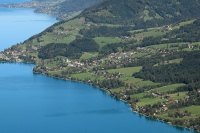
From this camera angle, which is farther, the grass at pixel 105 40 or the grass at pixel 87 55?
the grass at pixel 105 40

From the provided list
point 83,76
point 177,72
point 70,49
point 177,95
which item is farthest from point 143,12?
point 177,95

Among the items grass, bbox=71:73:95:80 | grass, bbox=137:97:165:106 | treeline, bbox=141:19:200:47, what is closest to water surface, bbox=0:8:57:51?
treeline, bbox=141:19:200:47

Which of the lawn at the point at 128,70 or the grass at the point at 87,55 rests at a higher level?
the grass at the point at 87,55

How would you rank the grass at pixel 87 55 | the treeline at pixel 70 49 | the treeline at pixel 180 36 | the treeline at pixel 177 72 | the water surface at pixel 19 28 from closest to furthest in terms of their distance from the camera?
the treeline at pixel 177 72 < the grass at pixel 87 55 < the treeline at pixel 180 36 < the treeline at pixel 70 49 < the water surface at pixel 19 28

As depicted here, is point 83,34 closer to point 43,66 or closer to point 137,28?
point 137,28

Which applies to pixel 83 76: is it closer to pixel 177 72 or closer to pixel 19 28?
pixel 177 72

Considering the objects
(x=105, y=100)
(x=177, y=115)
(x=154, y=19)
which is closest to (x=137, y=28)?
(x=154, y=19)

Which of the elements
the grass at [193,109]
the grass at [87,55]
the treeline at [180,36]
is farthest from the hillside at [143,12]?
the grass at [193,109]

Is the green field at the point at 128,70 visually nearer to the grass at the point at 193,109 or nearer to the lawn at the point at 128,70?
the lawn at the point at 128,70
